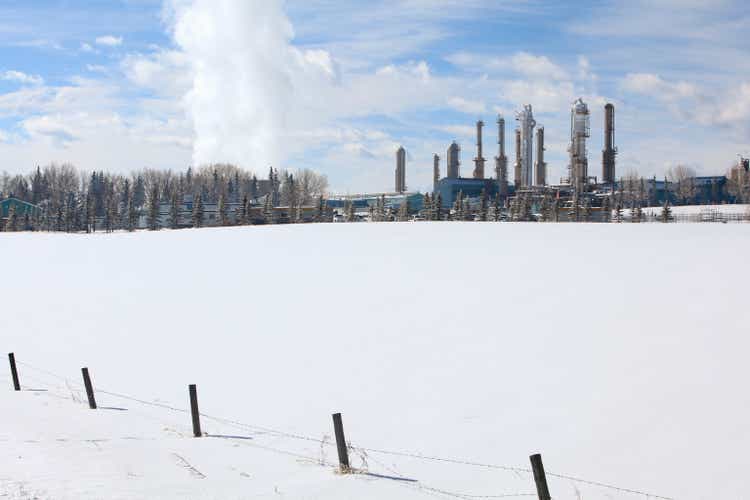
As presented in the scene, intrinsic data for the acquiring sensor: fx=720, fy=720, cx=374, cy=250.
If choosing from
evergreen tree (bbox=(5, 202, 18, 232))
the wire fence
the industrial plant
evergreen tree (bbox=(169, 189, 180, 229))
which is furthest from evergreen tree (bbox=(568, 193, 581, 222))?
evergreen tree (bbox=(5, 202, 18, 232))

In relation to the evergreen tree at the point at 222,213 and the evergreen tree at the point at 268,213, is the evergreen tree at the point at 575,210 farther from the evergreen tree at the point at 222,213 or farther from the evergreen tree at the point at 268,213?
the evergreen tree at the point at 222,213

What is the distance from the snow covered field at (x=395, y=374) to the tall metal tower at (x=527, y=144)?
56230 mm

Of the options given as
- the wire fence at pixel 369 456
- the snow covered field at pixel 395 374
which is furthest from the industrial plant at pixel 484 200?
the wire fence at pixel 369 456

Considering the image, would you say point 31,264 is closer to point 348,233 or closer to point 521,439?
point 348,233

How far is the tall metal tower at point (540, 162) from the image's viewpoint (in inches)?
3981

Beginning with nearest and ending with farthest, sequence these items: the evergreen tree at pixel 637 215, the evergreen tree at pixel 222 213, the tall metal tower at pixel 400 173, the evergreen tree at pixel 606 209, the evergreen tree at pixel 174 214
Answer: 1. the evergreen tree at pixel 637 215
2. the evergreen tree at pixel 606 209
3. the evergreen tree at pixel 222 213
4. the evergreen tree at pixel 174 214
5. the tall metal tower at pixel 400 173

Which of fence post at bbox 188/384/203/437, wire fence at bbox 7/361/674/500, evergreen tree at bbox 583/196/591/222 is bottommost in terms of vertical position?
wire fence at bbox 7/361/674/500

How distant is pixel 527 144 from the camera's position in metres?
101

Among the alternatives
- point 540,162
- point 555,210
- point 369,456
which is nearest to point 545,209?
point 555,210

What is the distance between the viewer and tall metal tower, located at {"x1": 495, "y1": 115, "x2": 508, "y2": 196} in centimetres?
10306

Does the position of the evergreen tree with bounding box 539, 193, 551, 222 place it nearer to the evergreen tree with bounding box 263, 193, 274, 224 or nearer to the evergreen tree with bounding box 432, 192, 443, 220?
the evergreen tree with bounding box 432, 192, 443, 220

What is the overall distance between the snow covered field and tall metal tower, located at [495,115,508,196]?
191ft

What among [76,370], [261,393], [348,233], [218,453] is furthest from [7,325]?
[348,233]

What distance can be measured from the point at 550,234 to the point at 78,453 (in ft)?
155
